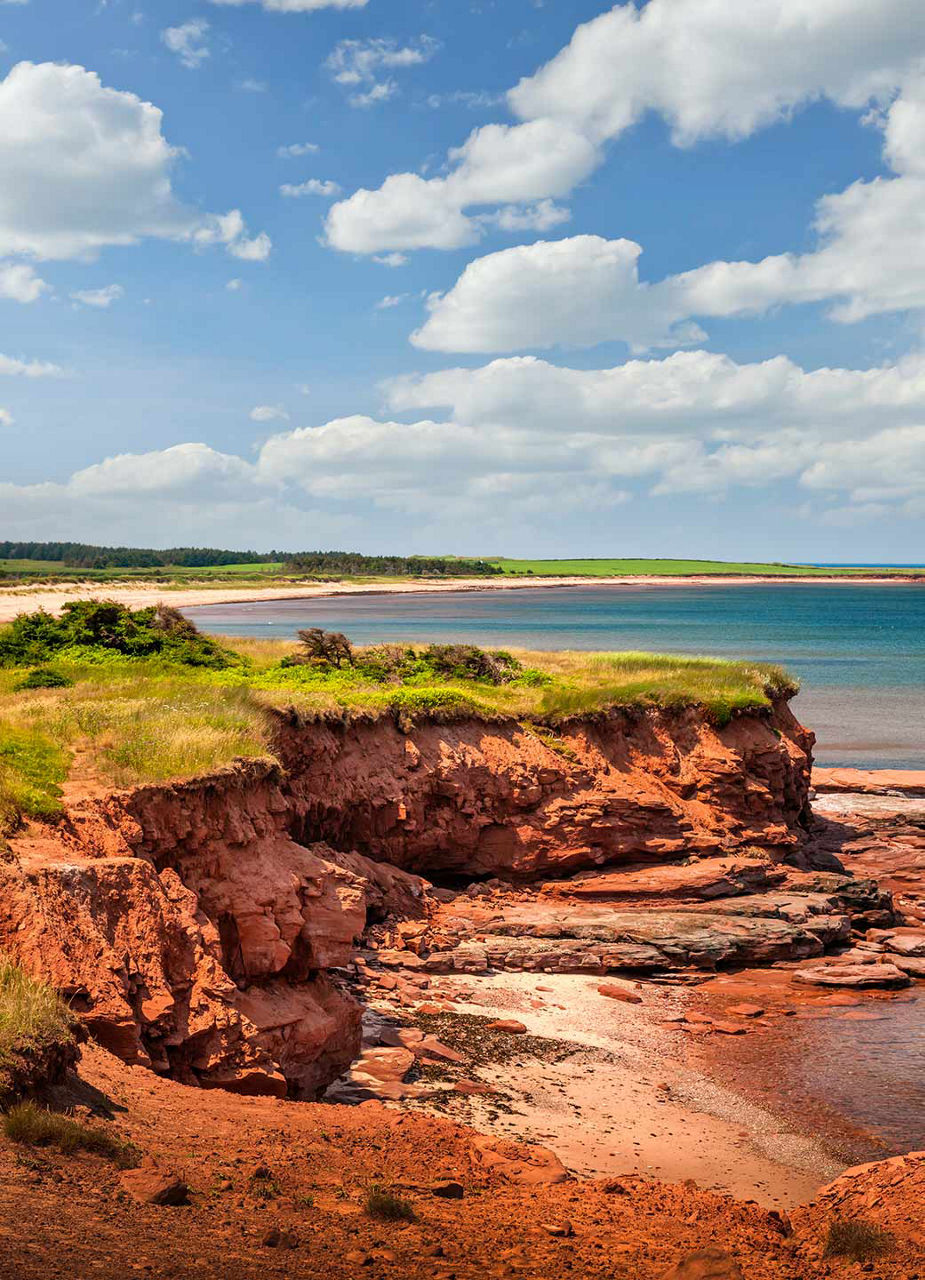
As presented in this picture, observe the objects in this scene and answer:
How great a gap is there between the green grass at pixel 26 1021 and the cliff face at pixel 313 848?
722 mm

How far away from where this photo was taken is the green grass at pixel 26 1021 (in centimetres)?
792

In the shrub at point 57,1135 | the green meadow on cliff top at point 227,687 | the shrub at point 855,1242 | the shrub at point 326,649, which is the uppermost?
the shrub at point 326,649

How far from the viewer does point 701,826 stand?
979 inches

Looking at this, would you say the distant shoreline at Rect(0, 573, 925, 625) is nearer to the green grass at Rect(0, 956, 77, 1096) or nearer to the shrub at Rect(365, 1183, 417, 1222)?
the green grass at Rect(0, 956, 77, 1096)

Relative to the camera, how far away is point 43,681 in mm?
22141

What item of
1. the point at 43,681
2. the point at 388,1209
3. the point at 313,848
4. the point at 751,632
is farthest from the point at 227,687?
the point at 751,632

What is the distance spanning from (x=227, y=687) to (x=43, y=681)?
453 centimetres

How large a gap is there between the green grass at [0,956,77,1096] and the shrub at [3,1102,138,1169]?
375mm

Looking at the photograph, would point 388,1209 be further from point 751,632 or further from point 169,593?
point 169,593

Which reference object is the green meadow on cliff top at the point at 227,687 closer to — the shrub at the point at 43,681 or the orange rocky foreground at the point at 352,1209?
the shrub at the point at 43,681

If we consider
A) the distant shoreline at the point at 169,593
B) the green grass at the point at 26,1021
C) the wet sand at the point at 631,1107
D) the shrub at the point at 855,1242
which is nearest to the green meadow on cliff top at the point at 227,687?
the green grass at the point at 26,1021

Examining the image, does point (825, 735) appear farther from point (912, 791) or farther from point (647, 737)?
point (647, 737)

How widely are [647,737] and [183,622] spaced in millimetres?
14036

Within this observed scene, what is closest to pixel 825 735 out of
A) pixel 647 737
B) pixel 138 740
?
pixel 647 737
